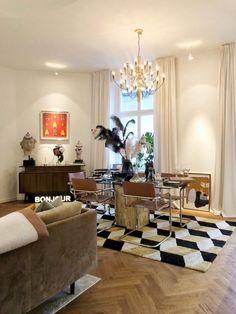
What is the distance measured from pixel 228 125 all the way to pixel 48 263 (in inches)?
162

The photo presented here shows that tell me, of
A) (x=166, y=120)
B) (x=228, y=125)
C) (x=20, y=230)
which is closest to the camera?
(x=20, y=230)

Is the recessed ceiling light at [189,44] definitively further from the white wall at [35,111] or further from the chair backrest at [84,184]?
the chair backrest at [84,184]

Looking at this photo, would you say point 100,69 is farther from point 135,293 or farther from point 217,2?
point 135,293

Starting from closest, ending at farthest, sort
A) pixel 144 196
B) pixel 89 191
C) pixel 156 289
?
pixel 156 289, pixel 144 196, pixel 89 191

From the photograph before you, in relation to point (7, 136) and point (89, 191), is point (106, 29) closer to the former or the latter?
point (89, 191)

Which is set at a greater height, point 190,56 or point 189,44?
point 189,44

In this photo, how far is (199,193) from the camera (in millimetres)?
5266

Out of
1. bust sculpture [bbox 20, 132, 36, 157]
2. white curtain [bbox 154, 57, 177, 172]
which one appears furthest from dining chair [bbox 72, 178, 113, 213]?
bust sculpture [bbox 20, 132, 36, 157]

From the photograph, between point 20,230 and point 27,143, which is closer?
point 20,230

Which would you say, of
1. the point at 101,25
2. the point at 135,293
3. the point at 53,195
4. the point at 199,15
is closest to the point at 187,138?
the point at 199,15

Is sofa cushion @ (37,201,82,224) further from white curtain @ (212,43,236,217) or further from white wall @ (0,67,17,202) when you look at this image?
white wall @ (0,67,17,202)

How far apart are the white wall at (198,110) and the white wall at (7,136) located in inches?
157

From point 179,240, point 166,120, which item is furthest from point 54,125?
point 179,240

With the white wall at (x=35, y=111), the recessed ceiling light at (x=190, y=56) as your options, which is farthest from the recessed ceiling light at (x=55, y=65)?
the recessed ceiling light at (x=190, y=56)
